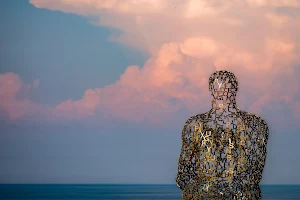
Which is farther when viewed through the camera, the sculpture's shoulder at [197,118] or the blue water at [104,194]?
the blue water at [104,194]

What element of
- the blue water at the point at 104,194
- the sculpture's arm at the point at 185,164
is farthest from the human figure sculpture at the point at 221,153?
the blue water at the point at 104,194

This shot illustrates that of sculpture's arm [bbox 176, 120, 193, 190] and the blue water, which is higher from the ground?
the blue water

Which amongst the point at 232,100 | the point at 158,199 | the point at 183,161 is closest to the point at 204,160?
the point at 183,161

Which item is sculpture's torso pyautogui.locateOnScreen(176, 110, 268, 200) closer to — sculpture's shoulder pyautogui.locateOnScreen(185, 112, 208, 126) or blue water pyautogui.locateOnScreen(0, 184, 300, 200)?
sculpture's shoulder pyautogui.locateOnScreen(185, 112, 208, 126)

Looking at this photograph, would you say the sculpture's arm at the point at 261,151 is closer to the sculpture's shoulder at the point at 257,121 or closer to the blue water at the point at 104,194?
the sculpture's shoulder at the point at 257,121

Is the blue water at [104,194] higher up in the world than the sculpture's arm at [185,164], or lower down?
higher up

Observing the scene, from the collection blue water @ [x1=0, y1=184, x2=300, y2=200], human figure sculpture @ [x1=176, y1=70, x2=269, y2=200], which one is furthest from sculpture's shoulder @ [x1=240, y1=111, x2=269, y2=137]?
blue water @ [x1=0, y1=184, x2=300, y2=200]

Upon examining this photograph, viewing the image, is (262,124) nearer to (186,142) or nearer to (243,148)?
(243,148)

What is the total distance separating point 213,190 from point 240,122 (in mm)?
926

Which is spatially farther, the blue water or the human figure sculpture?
the blue water

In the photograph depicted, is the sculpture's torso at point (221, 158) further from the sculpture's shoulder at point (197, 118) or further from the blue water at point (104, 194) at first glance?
the blue water at point (104, 194)

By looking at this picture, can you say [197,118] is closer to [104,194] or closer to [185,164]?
[185,164]

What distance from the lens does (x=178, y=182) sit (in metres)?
8.66

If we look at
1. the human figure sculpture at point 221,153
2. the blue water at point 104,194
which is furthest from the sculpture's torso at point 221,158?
the blue water at point 104,194
